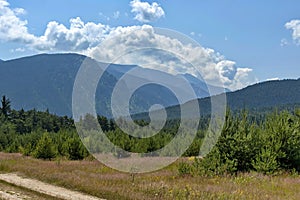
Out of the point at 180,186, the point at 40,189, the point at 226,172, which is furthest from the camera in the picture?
the point at 226,172

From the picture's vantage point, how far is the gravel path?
14.3 meters

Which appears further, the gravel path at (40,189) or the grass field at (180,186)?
the grass field at (180,186)

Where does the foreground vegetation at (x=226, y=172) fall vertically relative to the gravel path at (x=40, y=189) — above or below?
above

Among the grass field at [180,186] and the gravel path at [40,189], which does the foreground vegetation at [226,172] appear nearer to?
the grass field at [180,186]

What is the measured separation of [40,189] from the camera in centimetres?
1596

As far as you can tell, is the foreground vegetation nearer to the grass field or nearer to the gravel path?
the grass field

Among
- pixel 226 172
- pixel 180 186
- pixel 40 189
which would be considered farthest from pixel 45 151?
pixel 180 186

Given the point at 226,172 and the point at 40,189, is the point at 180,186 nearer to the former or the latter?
the point at 226,172

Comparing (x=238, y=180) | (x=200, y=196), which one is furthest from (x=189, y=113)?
(x=238, y=180)

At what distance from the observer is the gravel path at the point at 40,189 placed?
46.9 ft

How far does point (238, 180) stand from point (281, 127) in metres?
5.89

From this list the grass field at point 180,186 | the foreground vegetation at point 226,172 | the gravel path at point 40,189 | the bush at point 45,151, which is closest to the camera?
the gravel path at point 40,189

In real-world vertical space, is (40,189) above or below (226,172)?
below

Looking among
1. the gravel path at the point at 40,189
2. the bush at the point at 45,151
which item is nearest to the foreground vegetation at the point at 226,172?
the gravel path at the point at 40,189
